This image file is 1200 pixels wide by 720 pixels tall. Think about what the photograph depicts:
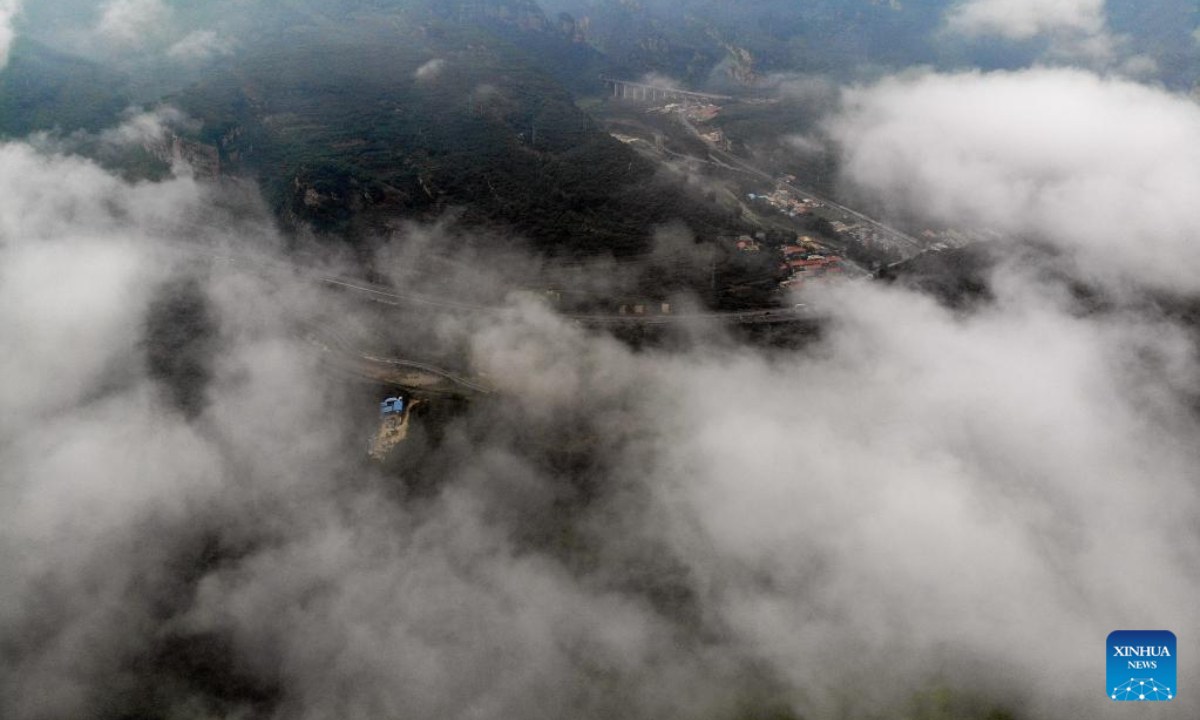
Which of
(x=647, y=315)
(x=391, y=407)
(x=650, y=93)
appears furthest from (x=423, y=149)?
(x=650, y=93)

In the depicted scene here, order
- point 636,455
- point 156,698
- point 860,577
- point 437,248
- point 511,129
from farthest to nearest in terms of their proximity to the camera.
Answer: point 511,129 → point 437,248 → point 636,455 → point 860,577 → point 156,698

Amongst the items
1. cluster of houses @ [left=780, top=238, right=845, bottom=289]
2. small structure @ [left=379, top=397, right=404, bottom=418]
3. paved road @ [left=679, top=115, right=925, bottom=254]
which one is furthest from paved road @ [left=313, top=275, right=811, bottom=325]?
paved road @ [left=679, top=115, right=925, bottom=254]

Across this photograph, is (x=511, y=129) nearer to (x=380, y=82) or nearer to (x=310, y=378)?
(x=380, y=82)

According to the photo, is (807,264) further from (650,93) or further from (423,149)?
(650,93)

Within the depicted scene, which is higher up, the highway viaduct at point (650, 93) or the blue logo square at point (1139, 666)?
the highway viaduct at point (650, 93)

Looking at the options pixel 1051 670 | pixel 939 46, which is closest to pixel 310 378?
pixel 1051 670

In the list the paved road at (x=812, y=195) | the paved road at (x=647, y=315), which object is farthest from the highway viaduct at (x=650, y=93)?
the paved road at (x=647, y=315)

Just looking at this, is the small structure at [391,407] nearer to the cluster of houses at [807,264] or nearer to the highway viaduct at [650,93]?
the cluster of houses at [807,264]

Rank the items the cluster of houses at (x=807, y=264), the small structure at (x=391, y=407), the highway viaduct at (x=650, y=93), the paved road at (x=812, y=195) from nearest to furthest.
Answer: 1. the small structure at (x=391, y=407)
2. the cluster of houses at (x=807, y=264)
3. the paved road at (x=812, y=195)
4. the highway viaduct at (x=650, y=93)
